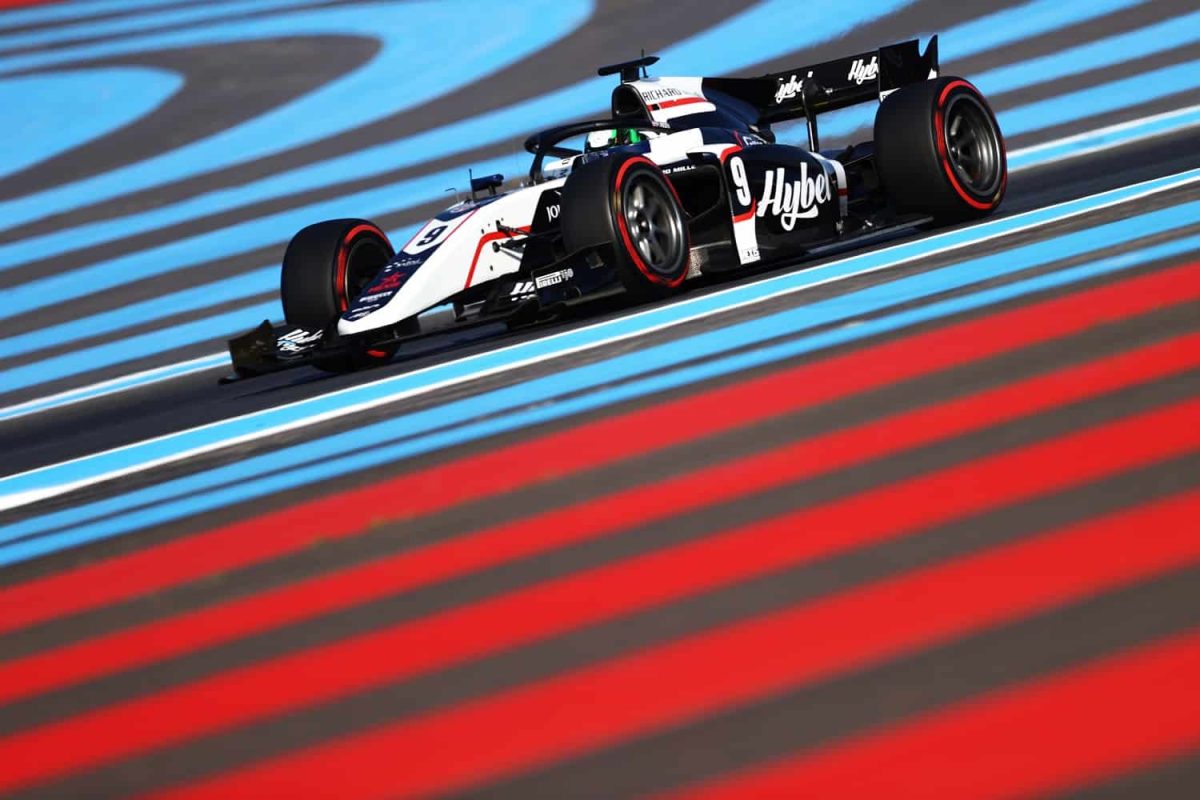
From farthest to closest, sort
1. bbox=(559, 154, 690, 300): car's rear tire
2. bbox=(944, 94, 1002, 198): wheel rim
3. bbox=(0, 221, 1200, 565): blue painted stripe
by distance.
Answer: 1. bbox=(944, 94, 1002, 198): wheel rim
2. bbox=(559, 154, 690, 300): car's rear tire
3. bbox=(0, 221, 1200, 565): blue painted stripe

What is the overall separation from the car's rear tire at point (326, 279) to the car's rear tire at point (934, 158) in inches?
105

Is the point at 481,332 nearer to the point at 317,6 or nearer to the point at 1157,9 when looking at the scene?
the point at 1157,9

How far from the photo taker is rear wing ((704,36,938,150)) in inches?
353

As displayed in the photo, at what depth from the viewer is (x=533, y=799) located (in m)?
2.41

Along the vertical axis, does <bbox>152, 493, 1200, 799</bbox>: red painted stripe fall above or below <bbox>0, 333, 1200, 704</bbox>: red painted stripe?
below

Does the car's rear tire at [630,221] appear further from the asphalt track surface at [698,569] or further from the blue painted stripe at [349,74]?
the blue painted stripe at [349,74]

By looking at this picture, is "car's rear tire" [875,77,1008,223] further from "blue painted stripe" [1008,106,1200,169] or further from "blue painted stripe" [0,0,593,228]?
"blue painted stripe" [0,0,593,228]

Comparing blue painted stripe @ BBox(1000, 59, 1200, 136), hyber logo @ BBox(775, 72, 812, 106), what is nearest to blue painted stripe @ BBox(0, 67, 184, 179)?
hyber logo @ BBox(775, 72, 812, 106)

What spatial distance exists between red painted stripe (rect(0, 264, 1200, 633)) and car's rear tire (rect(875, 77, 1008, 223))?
2931mm

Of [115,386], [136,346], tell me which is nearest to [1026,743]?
[115,386]

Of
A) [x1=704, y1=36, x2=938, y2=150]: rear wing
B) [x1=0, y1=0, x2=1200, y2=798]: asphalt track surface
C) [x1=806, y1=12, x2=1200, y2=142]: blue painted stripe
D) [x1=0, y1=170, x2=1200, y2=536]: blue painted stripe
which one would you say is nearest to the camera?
[x1=0, y1=0, x2=1200, y2=798]: asphalt track surface

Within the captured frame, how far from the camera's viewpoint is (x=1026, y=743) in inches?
91.4

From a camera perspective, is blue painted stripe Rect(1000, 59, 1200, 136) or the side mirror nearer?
the side mirror

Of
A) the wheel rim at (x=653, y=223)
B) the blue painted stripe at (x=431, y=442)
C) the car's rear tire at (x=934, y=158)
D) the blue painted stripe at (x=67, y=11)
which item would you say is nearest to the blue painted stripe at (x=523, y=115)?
the car's rear tire at (x=934, y=158)
